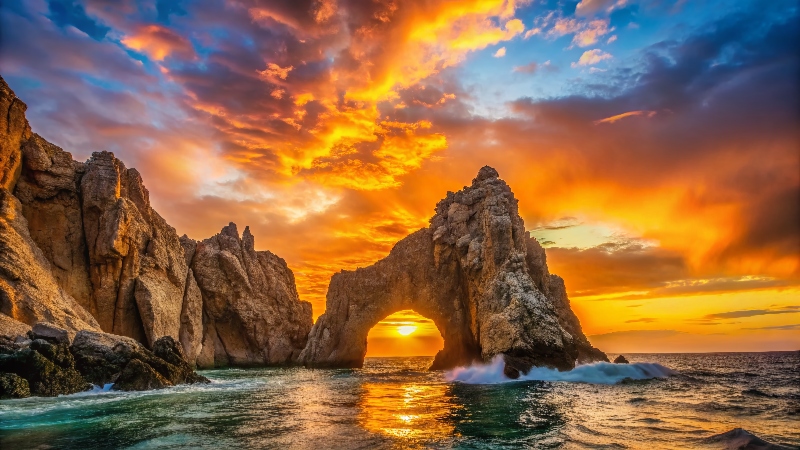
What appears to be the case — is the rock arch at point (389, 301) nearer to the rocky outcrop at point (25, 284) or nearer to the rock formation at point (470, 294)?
the rock formation at point (470, 294)

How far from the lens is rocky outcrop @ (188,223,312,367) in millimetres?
60062

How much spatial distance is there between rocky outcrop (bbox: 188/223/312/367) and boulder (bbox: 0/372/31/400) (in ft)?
130

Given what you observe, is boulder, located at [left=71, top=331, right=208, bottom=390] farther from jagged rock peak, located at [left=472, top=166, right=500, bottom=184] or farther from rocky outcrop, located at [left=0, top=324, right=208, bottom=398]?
jagged rock peak, located at [left=472, top=166, right=500, bottom=184]

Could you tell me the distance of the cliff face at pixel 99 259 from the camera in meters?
29.7

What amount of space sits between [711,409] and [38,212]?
51.3m

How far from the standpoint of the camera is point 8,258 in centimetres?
2747

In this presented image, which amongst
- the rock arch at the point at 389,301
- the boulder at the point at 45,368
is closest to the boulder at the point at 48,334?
the boulder at the point at 45,368

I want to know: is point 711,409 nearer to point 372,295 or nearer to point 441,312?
point 441,312

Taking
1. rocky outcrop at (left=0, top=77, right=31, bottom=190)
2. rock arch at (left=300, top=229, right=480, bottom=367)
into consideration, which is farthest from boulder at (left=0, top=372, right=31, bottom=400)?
rock arch at (left=300, top=229, right=480, bottom=367)

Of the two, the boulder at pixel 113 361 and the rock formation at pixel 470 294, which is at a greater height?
the rock formation at pixel 470 294

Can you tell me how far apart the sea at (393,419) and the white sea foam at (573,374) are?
9.20m

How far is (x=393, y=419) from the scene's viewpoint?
15.0 meters

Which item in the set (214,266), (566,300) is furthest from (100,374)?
(566,300)

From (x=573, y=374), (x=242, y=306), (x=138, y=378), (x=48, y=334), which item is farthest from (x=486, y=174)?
(x=48, y=334)
